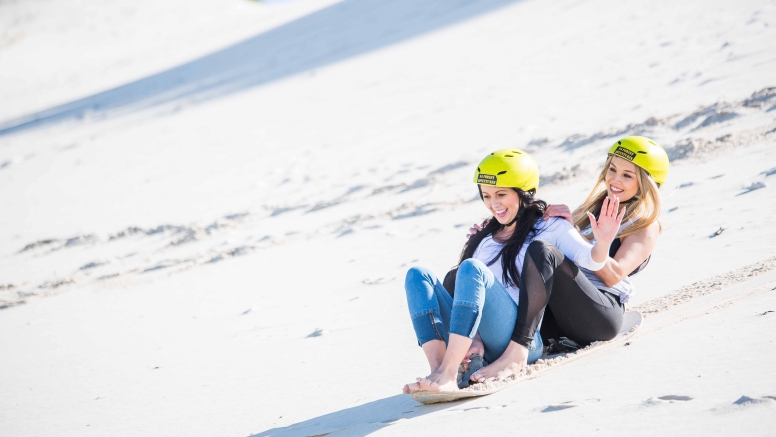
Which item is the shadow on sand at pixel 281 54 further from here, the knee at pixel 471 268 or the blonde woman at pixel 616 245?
the knee at pixel 471 268

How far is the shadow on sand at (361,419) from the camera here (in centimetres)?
322

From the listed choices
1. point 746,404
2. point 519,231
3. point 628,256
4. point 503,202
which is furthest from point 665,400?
point 503,202

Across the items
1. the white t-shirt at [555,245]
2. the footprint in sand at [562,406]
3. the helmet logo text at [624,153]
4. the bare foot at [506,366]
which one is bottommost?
the footprint in sand at [562,406]

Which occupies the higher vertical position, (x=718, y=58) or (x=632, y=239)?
(x=718, y=58)

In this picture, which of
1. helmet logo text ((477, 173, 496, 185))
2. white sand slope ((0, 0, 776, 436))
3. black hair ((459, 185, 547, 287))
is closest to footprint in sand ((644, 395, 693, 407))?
white sand slope ((0, 0, 776, 436))

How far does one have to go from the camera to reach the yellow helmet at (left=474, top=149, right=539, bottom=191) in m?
3.61

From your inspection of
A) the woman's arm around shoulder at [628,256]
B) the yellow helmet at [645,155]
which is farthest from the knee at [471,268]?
the yellow helmet at [645,155]

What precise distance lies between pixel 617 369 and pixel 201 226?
6.67m

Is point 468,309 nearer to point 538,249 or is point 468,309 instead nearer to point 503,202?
point 538,249

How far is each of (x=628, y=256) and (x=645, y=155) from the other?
1.78 ft

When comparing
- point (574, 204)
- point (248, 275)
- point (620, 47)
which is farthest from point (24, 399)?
point (620, 47)

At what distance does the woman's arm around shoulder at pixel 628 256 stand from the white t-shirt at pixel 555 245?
139 millimetres

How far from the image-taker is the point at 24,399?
473 cm

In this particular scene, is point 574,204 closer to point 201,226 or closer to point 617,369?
point 617,369
